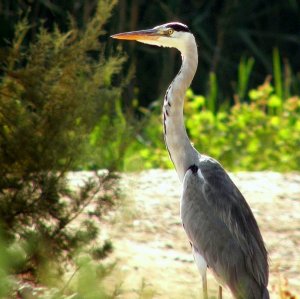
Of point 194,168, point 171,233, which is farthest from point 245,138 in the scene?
point 194,168

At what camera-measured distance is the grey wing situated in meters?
5.62

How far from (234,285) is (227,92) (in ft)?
24.2

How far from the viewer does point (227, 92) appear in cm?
1293

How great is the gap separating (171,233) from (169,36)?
2.09 meters

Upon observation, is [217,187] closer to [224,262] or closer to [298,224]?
[224,262]

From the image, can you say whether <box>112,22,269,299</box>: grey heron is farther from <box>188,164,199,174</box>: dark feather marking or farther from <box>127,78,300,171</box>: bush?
<box>127,78,300,171</box>: bush

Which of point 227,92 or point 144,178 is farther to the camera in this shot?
point 227,92

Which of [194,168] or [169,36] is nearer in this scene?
[194,168]

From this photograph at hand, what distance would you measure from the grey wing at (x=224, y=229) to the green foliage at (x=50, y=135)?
674 mm

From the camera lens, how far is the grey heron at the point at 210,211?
5.64 metres

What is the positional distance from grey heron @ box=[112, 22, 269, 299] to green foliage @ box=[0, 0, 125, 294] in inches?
15.5

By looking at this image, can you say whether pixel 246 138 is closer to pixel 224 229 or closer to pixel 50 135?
pixel 50 135

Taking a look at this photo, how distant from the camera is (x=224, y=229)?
584cm

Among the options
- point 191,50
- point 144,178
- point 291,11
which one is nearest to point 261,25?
point 291,11
